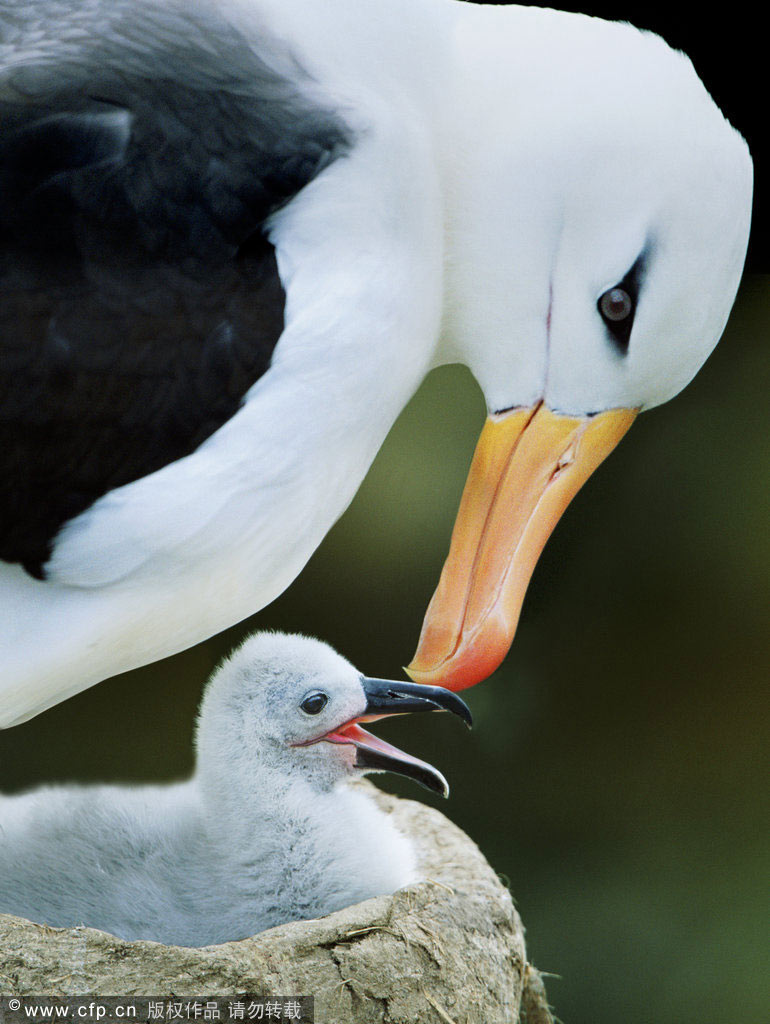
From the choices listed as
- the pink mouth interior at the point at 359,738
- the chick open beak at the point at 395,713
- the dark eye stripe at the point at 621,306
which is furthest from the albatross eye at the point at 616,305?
the pink mouth interior at the point at 359,738

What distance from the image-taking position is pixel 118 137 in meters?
0.90

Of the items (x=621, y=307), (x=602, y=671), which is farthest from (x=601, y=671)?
(x=621, y=307)

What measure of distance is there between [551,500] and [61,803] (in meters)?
0.69

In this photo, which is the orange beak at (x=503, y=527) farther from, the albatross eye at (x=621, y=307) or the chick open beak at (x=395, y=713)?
the chick open beak at (x=395, y=713)

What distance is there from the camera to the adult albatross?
89cm

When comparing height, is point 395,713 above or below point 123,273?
below

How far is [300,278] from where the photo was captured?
36.6 inches

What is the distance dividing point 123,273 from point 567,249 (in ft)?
1.15

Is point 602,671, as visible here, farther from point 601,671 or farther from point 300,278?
point 300,278

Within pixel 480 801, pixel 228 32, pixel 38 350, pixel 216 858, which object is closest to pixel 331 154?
pixel 228 32

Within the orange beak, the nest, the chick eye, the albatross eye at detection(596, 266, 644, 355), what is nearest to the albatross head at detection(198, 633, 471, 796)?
the chick eye

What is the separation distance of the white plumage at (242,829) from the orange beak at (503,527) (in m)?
0.24

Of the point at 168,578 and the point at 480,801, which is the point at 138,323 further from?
the point at 480,801

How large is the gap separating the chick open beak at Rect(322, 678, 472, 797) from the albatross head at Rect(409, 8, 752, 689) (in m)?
A: 0.24
